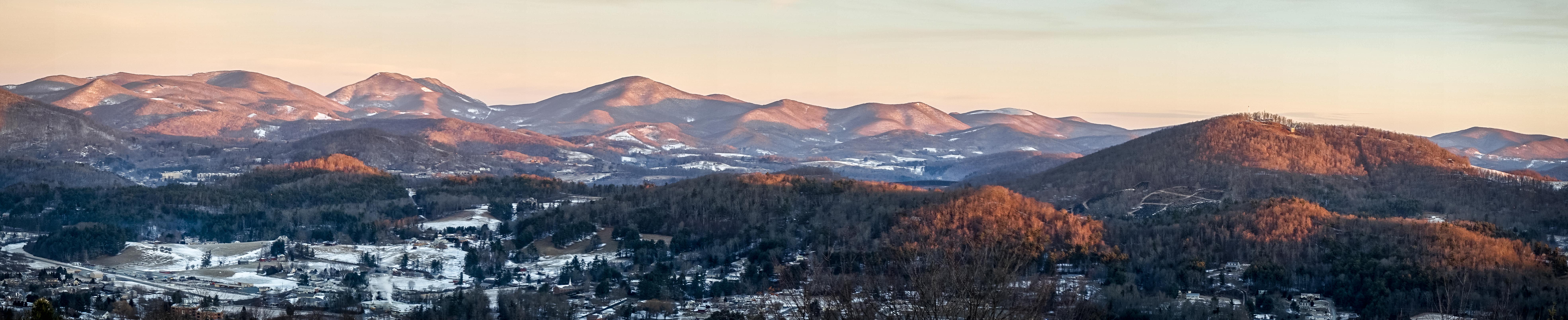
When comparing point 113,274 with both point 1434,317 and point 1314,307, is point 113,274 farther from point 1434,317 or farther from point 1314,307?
point 1434,317

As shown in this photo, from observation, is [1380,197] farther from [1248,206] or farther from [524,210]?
[524,210]

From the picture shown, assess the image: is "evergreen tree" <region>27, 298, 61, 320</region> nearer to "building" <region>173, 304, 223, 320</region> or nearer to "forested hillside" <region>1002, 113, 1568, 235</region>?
"building" <region>173, 304, 223, 320</region>

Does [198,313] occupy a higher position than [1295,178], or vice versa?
[1295,178]

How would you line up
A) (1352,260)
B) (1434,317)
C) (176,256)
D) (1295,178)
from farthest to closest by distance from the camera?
(1295,178), (176,256), (1352,260), (1434,317)

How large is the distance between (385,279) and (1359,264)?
241 ft

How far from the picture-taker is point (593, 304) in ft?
306

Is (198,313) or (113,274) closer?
(198,313)

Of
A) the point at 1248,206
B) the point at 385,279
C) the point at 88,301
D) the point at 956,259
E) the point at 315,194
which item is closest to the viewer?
the point at 956,259

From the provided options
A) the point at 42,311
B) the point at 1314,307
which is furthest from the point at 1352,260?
the point at 42,311

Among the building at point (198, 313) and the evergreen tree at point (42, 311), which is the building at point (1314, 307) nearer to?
the building at point (198, 313)

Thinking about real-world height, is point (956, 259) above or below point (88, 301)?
above

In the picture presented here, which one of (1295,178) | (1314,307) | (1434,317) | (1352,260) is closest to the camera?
(1434,317)

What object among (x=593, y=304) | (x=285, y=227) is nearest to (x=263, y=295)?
(x=593, y=304)

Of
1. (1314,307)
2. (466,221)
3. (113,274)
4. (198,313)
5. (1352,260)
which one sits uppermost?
(1352,260)
